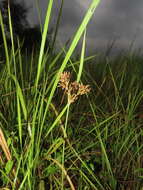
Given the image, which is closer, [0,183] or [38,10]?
[38,10]

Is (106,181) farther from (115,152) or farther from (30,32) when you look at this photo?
(30,32)

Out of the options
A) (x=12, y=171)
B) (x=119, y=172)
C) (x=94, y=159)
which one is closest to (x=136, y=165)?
(x=119, y=172)

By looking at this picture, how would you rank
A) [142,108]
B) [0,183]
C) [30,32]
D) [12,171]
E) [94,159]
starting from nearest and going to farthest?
[12,171] < [0,183] < [94,159] < [142,108] < [30,32]

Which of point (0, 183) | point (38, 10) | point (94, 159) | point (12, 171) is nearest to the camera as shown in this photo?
point (38, 10)

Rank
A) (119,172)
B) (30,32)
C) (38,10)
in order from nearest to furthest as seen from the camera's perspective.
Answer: (38,10)
(119,172)
(30,32)

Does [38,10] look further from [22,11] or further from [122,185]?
[22,11]

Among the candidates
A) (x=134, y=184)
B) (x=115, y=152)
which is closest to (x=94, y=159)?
(x=115, y=152)

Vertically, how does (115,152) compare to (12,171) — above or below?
below

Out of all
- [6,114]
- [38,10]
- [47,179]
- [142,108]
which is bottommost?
[142,108]

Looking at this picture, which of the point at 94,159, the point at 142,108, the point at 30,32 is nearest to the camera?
the point at 94,159
